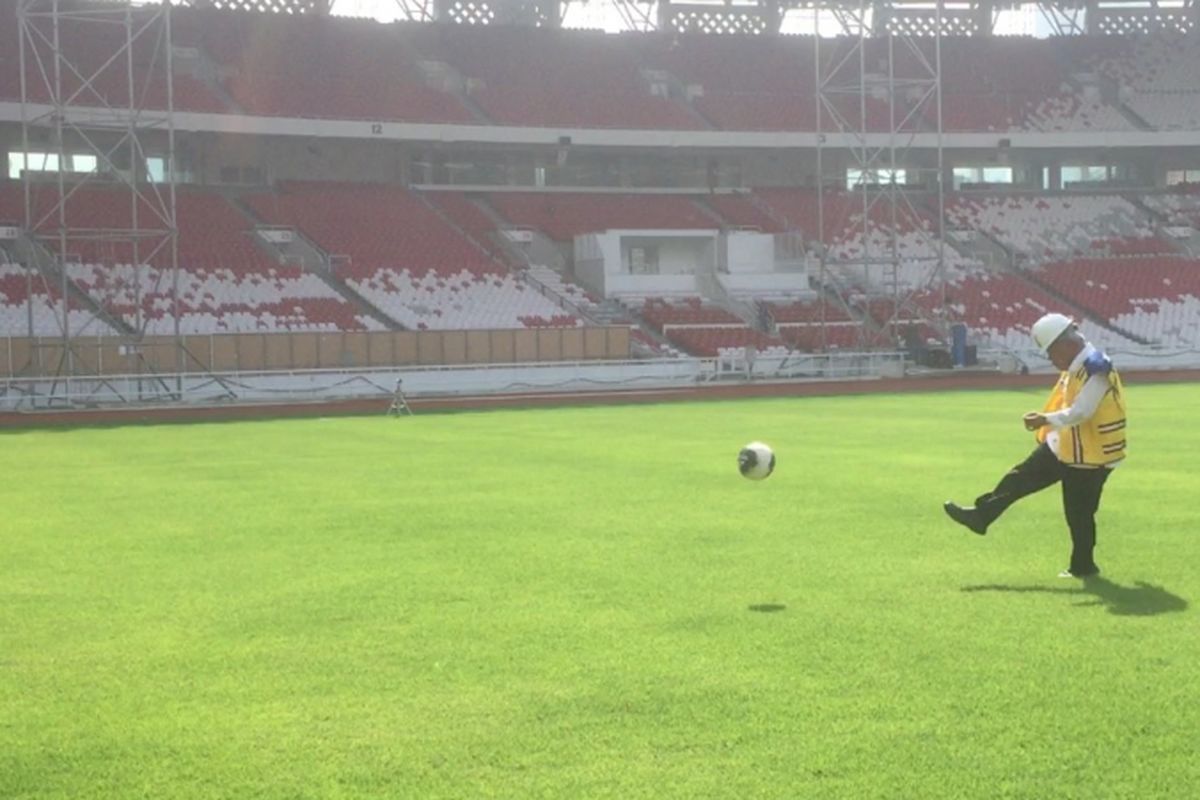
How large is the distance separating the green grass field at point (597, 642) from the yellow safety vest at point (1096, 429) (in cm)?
74

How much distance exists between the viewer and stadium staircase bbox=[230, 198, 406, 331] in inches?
1857

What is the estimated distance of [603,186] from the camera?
199 ft

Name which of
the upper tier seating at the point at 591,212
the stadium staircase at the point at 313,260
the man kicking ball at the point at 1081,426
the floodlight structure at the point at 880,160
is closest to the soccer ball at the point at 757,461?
the man kicking ball at the point at 1081,426

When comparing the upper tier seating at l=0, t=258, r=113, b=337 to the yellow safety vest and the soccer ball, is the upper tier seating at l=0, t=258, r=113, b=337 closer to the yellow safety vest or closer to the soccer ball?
the soccer ball

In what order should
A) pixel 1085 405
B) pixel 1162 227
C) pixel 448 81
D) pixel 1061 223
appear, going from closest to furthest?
pixel 1085 405 < pixel 448 81 < pixel 1061 223 < pixel 1162 227

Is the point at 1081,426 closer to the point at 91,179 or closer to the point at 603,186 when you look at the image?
the point at 91,179

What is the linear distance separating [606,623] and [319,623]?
1547 mm

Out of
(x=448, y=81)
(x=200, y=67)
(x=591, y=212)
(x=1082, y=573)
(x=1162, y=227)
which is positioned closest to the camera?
(x=1082, y=573)

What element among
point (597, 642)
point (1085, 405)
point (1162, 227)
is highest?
point (1162, 227)

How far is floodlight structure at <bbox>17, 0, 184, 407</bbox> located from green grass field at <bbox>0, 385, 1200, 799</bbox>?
21.5m

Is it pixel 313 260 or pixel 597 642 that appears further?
pixel 313 260

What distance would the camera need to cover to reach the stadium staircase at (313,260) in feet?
155

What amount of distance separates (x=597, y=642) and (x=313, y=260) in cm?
4390

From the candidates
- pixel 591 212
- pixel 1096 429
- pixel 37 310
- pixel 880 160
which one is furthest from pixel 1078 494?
pixel 880 160
